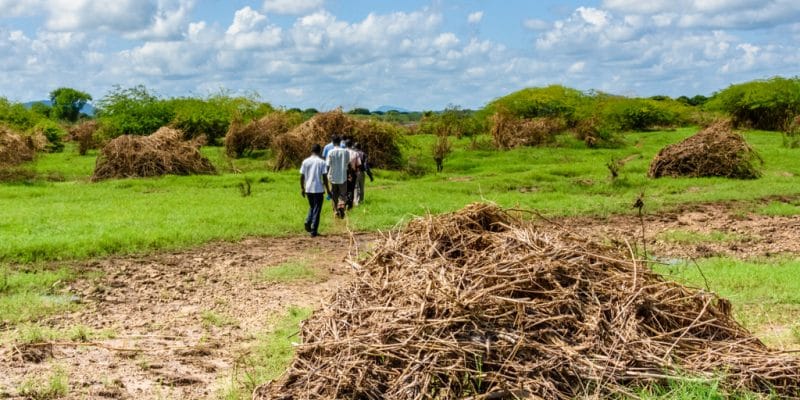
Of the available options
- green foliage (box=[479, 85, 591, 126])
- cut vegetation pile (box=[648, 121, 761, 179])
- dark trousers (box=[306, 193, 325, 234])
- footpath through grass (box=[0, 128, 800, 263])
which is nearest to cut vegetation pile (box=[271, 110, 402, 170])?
footpath through grass (box=[0, 128, 800, 263])

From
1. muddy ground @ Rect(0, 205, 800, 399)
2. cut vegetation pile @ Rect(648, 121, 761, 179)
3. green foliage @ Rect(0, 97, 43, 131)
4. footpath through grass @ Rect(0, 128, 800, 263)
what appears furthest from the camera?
green foliage @ Rect(0, 97, 43, 131)

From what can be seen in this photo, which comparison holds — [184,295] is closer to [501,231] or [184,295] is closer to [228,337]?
[228,337]

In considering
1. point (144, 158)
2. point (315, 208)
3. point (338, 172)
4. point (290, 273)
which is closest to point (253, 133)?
point (144, 158)

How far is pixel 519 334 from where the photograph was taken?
5215 millimetres

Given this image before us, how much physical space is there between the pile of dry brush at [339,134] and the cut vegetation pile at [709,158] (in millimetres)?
9577

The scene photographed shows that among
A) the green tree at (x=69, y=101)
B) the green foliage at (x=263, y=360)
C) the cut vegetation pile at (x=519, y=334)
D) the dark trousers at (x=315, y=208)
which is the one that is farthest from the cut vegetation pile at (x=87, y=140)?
the green tree at (x=69, y=101)

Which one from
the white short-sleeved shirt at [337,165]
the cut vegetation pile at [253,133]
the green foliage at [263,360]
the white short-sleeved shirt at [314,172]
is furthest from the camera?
the cut vegetation pile at [253,133]

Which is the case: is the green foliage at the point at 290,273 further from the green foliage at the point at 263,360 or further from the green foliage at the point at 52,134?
the green foliage at the point at 52,134

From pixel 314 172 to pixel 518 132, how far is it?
22.8 metres

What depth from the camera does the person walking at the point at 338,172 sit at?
1471 centimetres

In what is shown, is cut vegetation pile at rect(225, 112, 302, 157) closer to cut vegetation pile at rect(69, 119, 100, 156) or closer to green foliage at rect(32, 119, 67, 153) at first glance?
cut vegetation pile at rect(69, 119, 100, 156)

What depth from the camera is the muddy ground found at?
6672mm

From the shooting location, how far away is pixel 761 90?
4269 cm

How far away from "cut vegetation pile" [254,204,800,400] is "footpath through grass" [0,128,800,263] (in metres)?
2.90
